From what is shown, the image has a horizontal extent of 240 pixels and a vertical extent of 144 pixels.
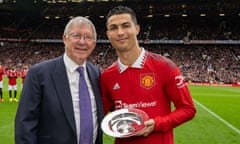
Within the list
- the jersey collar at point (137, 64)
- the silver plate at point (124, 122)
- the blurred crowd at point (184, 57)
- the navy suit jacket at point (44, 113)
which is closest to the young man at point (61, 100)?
the navy suit jacket at point (44, 113)

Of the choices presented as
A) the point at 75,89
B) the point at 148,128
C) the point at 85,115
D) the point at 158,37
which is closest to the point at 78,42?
the point at 75,89

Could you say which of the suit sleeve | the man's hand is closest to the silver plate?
the man's hand

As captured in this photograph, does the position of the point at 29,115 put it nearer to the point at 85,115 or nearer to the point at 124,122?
the point at 85,115

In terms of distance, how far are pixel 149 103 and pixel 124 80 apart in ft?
1.04

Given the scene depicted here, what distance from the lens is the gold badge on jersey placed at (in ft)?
9.55

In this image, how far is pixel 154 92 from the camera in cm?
292

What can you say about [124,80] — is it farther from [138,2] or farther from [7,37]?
[7,37]

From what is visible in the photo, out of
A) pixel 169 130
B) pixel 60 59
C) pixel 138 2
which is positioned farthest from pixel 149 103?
pixel 138 2

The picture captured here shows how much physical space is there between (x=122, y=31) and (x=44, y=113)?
3.32ft

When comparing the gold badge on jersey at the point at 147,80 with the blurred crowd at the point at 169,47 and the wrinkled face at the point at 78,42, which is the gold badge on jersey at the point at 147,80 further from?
the blurred crowd at the point at 169,47

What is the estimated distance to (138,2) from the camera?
4525 cm

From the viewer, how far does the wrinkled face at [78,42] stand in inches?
108

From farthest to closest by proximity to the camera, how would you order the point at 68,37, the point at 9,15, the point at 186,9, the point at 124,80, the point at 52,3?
the point at 9,15
the point at 52,3
the point at 186,9
the point at 124,80
the point at 68,37

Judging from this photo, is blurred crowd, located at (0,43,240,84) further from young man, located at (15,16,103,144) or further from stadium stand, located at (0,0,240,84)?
young man, located at (15,16,103,144)
